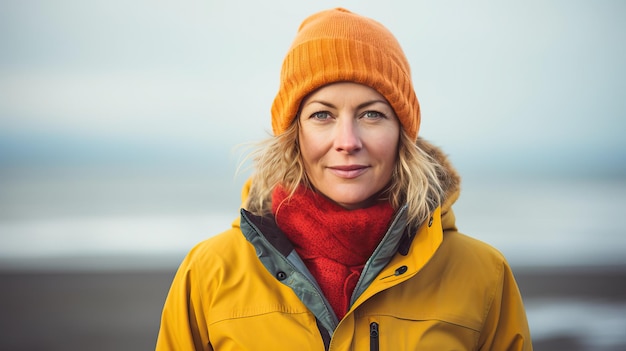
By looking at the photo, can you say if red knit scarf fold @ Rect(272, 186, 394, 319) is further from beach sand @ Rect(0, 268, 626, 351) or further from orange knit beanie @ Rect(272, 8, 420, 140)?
beach sand @ Rect(0, 268, 626, 351)

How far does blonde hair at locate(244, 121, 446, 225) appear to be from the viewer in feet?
7.90

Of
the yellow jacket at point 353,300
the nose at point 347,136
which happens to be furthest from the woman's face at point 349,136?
the yellow jacket at point 353,300

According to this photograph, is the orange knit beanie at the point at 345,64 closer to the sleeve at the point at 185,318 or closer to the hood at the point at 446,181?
the hood at the point at 446,181

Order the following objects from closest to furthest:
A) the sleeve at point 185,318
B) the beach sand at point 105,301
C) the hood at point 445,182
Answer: the sleeve at point 185,318 → the hood at point 445,182 → the beach sand at point 105,301

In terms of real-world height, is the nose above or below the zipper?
above

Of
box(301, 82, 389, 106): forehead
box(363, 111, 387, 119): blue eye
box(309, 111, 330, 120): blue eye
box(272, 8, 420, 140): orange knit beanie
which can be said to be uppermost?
box(272, 8, 420, 140): orange knit beanie

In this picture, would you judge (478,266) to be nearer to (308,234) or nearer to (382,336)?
(382,336)

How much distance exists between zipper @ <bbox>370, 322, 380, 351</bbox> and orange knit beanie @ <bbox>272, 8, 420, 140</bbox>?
769mm

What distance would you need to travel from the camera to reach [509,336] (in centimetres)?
238

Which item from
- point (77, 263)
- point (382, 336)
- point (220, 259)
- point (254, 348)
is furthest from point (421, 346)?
point (77, 263)

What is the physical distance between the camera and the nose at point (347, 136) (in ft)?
7.39

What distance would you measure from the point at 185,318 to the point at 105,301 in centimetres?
596

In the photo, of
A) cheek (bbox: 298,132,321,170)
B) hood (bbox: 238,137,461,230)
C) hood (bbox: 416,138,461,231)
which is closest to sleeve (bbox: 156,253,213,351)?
hood (bbox: 238,137,461,230)

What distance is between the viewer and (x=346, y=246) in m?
2.36
